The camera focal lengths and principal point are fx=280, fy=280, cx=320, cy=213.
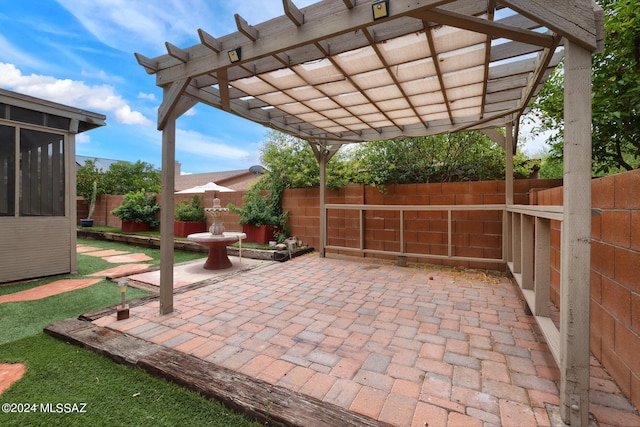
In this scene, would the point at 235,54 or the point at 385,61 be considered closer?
the point at 235,54

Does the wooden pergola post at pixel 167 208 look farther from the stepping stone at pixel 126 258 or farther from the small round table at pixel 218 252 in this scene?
the stepping stone at pixel 126 258

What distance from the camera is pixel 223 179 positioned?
65.9ft

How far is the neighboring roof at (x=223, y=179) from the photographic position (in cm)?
2069

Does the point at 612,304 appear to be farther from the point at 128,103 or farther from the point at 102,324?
the point at 128,103

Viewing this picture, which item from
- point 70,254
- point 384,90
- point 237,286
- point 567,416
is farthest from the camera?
point 70,254

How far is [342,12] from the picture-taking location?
2.01 metres

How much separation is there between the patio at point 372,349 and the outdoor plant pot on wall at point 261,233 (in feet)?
9.50

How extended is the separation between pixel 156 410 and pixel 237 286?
7.33 ft

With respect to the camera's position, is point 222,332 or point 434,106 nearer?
point 222,332

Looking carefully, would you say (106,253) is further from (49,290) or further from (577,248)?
(577,248)

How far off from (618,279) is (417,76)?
247cm

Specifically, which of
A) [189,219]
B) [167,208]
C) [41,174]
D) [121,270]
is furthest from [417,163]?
[41,174]

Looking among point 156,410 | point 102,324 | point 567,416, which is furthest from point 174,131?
point 567,416

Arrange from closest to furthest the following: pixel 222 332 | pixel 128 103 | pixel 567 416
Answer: pixel 567 416 → pixel 222 332 → pixel 128 103
